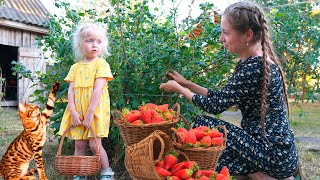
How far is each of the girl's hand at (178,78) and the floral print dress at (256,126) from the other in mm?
314

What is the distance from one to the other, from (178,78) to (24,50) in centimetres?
570

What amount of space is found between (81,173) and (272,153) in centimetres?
115

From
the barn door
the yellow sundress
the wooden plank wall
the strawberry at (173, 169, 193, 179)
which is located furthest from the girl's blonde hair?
the barn door

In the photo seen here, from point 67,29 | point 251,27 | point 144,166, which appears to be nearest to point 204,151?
point 144,166

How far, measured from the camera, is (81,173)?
7.78 feet

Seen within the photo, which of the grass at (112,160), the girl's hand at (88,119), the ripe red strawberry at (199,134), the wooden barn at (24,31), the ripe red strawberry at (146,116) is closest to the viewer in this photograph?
the ripe red strawberry at (199,134)

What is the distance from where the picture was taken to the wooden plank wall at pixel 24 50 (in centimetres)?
724

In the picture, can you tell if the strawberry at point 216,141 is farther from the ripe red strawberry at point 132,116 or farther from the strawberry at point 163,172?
the ripe red strawberry at point 132,116

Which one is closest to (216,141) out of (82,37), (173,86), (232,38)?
(173,86)

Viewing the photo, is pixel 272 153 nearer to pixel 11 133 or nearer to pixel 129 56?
pixel 129 56

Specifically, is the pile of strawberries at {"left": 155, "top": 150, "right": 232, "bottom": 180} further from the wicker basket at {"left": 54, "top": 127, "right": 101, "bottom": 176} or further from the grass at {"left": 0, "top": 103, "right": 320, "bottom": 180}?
the grass at {"left": 0, "top": 103, "right": 320, "bottom": 180}

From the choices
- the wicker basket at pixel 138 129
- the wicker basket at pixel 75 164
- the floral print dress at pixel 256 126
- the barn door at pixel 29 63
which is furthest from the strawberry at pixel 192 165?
the barn door at pixel 29 63

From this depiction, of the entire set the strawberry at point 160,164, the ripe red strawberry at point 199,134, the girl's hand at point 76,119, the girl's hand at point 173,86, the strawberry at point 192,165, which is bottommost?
the strawberry at point 160,164

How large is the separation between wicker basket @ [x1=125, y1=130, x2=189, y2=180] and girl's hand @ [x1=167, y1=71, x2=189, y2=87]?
2.26ft
